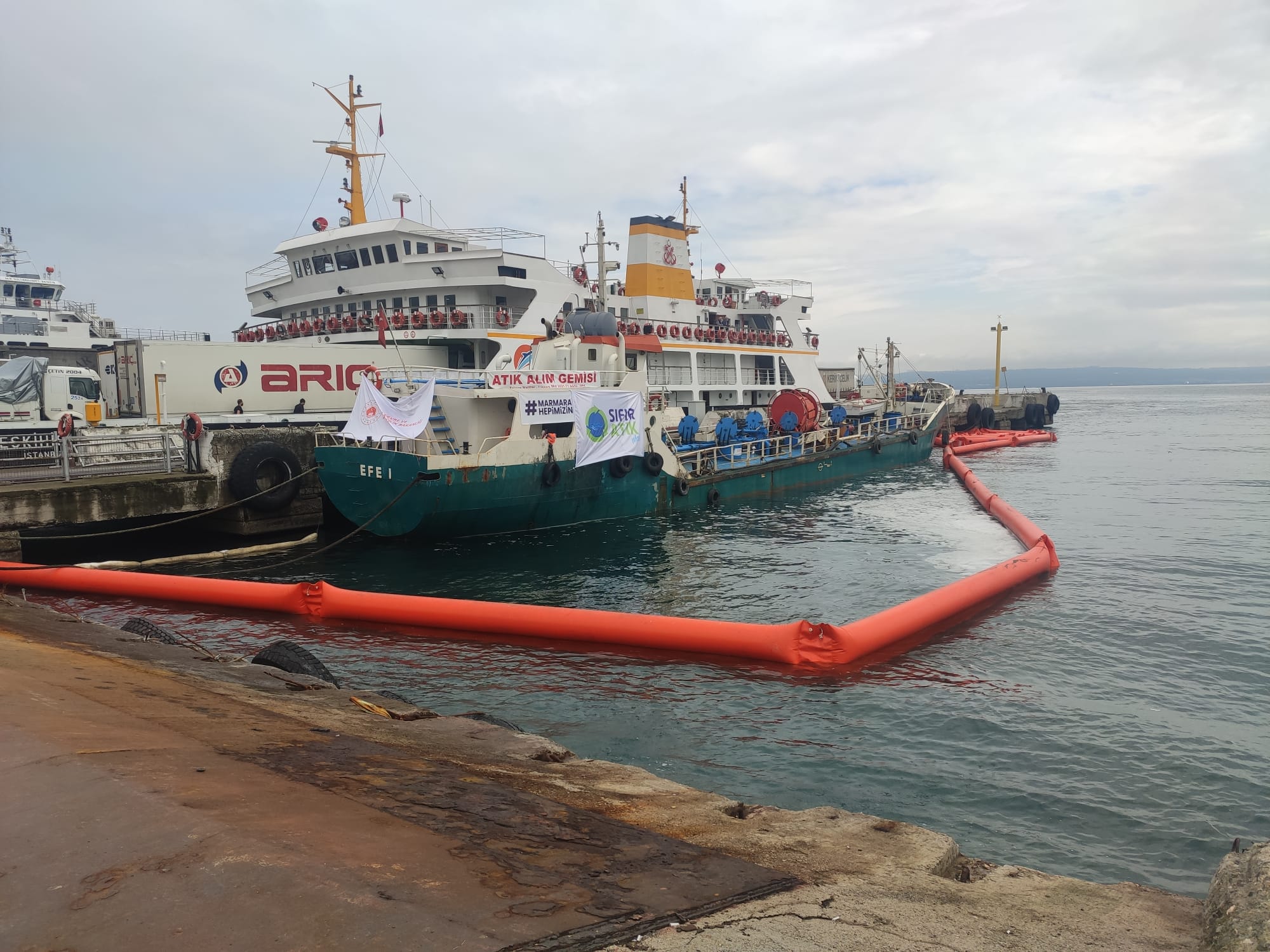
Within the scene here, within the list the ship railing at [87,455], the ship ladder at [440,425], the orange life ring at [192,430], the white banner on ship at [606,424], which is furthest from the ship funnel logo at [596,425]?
the ship railing at [87,455]

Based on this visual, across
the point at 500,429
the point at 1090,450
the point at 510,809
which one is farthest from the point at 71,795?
the point at 1090,450

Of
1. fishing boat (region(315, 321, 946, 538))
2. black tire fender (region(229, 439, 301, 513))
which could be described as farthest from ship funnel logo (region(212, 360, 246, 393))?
black tire fender (region(229, 439, 301, 513))

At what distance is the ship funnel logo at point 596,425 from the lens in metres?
21.2

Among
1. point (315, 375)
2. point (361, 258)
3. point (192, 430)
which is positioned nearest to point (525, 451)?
point (192, 430)

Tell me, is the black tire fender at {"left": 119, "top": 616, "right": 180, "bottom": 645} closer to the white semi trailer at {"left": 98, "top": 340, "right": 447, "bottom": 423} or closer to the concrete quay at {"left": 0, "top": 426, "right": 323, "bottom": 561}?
the concrete quay at {"left": 0, "top": 426, "right": 323, "bottom": 561}

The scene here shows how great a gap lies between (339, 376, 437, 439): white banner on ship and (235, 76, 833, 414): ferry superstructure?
A: 20.1ft

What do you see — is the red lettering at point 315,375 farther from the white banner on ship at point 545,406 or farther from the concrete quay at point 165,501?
the white banner on ship at point 545,406

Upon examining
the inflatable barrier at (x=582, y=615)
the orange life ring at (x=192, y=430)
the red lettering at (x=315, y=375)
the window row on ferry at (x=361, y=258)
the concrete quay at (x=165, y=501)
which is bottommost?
the inflatable barrier at (x=582, y=615)

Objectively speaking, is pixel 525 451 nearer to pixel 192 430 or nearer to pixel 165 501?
pixel 192 430

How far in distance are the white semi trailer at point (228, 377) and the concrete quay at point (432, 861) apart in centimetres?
2110

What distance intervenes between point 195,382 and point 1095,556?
2640 centimetres

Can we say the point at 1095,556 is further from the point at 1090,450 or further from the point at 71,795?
the point at 1090,450

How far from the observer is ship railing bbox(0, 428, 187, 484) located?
17688mm

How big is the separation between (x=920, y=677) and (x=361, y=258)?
1152 inches
